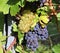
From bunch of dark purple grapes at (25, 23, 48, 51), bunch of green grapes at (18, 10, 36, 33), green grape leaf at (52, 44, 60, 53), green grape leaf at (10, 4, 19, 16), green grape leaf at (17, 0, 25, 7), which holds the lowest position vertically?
green grape leaf at (52, 44, 60, 53)

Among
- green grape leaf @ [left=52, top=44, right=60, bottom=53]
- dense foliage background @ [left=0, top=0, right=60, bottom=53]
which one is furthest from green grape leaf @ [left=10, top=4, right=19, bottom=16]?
green grape leaf @ [left=52, top=44, right=60, bottom=53]

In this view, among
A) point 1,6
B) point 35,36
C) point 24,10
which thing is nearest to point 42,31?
point 35,36

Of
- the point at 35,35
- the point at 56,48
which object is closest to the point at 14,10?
the point at 35,35

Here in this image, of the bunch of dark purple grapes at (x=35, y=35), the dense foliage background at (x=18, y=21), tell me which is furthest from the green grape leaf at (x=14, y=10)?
the bunch of dark purple grapes at (x=35, y=35)

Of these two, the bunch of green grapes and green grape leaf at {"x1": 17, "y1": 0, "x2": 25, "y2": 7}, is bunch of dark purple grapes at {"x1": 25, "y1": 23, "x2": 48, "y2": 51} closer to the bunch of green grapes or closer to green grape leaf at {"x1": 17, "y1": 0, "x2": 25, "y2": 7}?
the bunch of green grapes

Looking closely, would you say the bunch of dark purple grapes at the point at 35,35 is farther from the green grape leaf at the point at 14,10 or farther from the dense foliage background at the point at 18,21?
the green grape leaf at the point at 14,10

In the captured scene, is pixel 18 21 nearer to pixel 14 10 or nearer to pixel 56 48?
pixel 14 10
